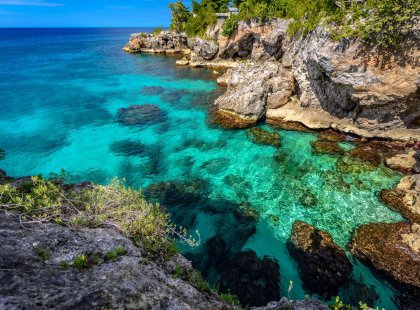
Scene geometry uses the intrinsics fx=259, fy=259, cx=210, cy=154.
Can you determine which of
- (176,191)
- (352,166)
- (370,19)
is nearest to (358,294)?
(352,166)

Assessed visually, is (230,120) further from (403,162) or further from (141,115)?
(403,162)

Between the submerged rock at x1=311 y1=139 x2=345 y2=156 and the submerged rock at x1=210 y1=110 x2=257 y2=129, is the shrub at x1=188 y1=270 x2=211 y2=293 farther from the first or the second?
the submerged rock at x1=210 y1=110 x2=257 y2=129

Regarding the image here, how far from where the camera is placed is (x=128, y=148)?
20.7m

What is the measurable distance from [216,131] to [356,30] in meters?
12.4

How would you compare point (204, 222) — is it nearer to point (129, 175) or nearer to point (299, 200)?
point (299, 200)

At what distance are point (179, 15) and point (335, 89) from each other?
5683 centimetres

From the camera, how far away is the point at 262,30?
38688 millimetres

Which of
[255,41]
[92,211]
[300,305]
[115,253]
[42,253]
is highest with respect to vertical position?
[255,41]

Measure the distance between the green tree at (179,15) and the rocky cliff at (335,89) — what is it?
149 feet

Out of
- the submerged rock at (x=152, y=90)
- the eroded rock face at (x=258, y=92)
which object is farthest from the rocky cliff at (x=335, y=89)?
the submerged rock at (x=152, y=90)

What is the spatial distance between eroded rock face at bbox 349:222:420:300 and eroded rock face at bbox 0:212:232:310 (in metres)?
7.88

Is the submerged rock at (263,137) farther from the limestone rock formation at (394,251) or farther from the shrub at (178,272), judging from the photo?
the shrub at (178,272)

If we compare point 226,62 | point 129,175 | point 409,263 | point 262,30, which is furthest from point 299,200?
point 226,62

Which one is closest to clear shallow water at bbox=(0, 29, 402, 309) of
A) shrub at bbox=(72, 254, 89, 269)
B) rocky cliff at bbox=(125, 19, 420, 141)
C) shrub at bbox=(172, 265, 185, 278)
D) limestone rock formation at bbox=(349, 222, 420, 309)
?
limestone rock formation at bbox=(349, 222, 420, 309)
